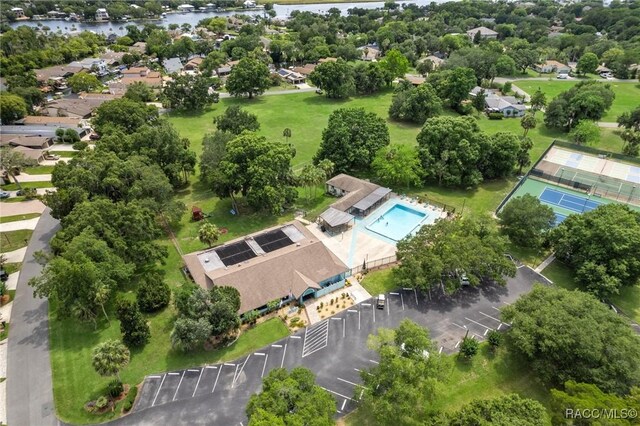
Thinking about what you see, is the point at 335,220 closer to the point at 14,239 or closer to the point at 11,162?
the point at 14,239

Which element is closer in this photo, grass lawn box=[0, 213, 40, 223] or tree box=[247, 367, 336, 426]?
tree box=[247, 367, 336, 426]

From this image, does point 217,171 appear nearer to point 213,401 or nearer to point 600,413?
point 213,401

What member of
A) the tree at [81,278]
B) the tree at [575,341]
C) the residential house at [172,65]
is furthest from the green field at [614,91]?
the residential house at [172,65]

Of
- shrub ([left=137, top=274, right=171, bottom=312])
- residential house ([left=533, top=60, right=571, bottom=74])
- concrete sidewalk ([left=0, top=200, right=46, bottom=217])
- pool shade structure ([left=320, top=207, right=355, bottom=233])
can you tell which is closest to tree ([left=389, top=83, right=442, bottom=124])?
pool shade structure ([left=320, top=207, right=355, bottom=233])

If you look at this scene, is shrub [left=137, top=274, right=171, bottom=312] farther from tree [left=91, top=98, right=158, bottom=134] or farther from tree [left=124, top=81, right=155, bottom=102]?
tree [left=124, top=81, right=155, bottom=102]

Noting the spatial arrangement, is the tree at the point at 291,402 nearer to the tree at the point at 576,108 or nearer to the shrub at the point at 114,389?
the shrub at the point at 114,389

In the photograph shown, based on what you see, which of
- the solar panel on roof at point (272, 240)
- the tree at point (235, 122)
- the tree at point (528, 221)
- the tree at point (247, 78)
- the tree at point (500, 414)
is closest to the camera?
the tree at point (500, 414)

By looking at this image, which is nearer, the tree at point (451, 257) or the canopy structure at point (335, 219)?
the tree at point (451, 257)

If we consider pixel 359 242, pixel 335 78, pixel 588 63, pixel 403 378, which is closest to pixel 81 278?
pixel 403 378
